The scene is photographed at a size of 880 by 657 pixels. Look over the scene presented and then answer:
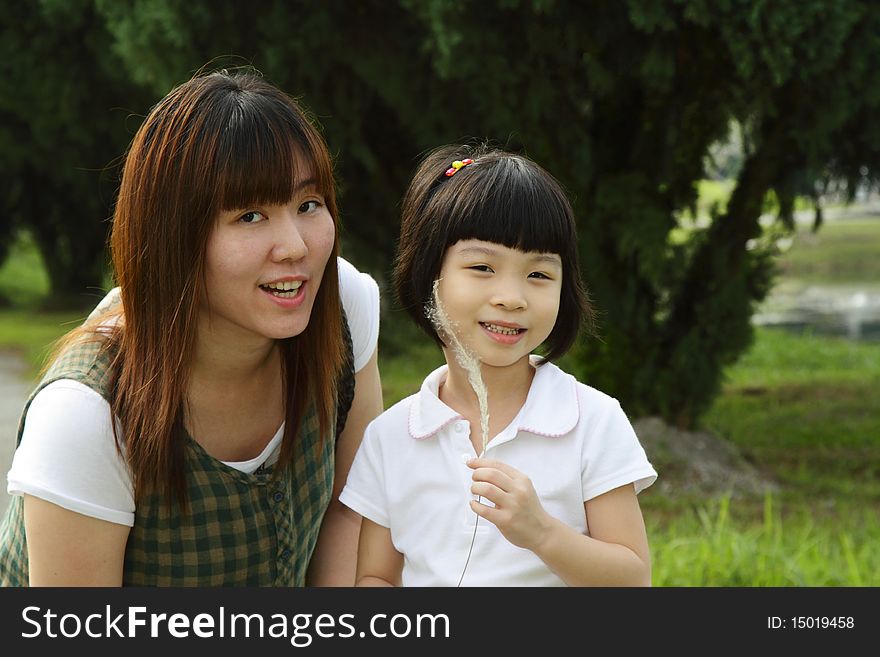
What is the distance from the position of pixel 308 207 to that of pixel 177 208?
25cm

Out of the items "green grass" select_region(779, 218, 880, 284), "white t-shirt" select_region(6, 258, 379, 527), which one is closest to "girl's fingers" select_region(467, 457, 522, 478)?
"white t-shirt" select_region(6, 258, 379, 527)

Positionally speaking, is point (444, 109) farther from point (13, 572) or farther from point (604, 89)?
point (13, 572)

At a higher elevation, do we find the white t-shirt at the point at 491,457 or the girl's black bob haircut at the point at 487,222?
the girl's black bob haircut at the point at 487,222

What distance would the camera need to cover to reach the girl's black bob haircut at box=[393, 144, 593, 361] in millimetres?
2062

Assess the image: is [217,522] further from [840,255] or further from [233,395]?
[840,255]

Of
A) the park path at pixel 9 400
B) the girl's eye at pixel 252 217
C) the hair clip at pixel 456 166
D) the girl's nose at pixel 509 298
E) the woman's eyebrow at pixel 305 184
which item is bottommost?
the park path at pixel 9 400

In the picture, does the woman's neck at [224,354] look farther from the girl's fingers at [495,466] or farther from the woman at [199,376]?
the girl's fingers at [495,466]

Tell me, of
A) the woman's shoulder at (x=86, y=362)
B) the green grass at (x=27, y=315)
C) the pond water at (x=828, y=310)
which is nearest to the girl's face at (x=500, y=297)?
the woman's shoulder at (x=86, y=362)

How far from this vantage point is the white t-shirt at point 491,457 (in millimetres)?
2076

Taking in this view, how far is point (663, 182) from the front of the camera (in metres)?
6.18

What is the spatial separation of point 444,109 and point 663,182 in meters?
1.26

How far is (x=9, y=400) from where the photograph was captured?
10.3 metres

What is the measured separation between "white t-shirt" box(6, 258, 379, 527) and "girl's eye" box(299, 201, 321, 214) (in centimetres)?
51

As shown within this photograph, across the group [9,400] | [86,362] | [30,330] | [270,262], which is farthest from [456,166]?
[30,330]
